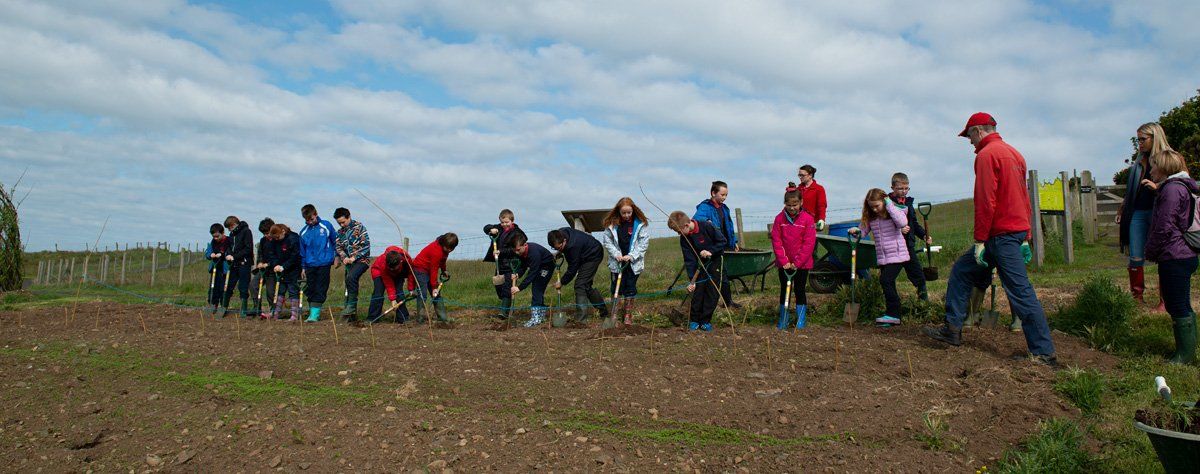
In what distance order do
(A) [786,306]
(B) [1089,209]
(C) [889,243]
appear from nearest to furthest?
(C) [889,243] → (A) [786,306] → (B) [1089,209]

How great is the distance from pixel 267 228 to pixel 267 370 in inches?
208

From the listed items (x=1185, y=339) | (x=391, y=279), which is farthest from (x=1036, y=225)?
(x=391, y=279)

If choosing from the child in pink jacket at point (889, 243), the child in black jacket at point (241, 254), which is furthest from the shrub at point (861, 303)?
the child in black jacket at point (241, 254)

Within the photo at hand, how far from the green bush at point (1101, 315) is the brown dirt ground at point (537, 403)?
9.0 inches

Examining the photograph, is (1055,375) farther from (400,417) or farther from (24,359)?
(24,359)

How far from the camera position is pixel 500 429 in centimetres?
422

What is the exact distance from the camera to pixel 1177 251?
209 inches

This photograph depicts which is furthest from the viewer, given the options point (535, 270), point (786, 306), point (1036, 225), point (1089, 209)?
point (1089, 209)

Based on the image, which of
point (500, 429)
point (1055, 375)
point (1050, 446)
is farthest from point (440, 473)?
point (1055, 375)

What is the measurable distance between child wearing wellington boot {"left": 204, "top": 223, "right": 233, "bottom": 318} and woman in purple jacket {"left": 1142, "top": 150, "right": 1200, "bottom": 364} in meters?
10.3

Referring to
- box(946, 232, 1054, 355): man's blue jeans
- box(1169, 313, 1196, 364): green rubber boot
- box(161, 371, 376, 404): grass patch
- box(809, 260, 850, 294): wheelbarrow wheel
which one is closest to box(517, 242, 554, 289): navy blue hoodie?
box(809, 260, 850, 294): wheelbarrow wheel

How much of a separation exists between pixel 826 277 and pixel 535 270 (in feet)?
11.5

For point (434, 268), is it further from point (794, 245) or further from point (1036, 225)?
point (1036, 225)

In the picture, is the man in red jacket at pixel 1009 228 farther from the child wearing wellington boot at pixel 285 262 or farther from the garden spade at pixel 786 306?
the child wearing wellington boot at pixel 285 262
